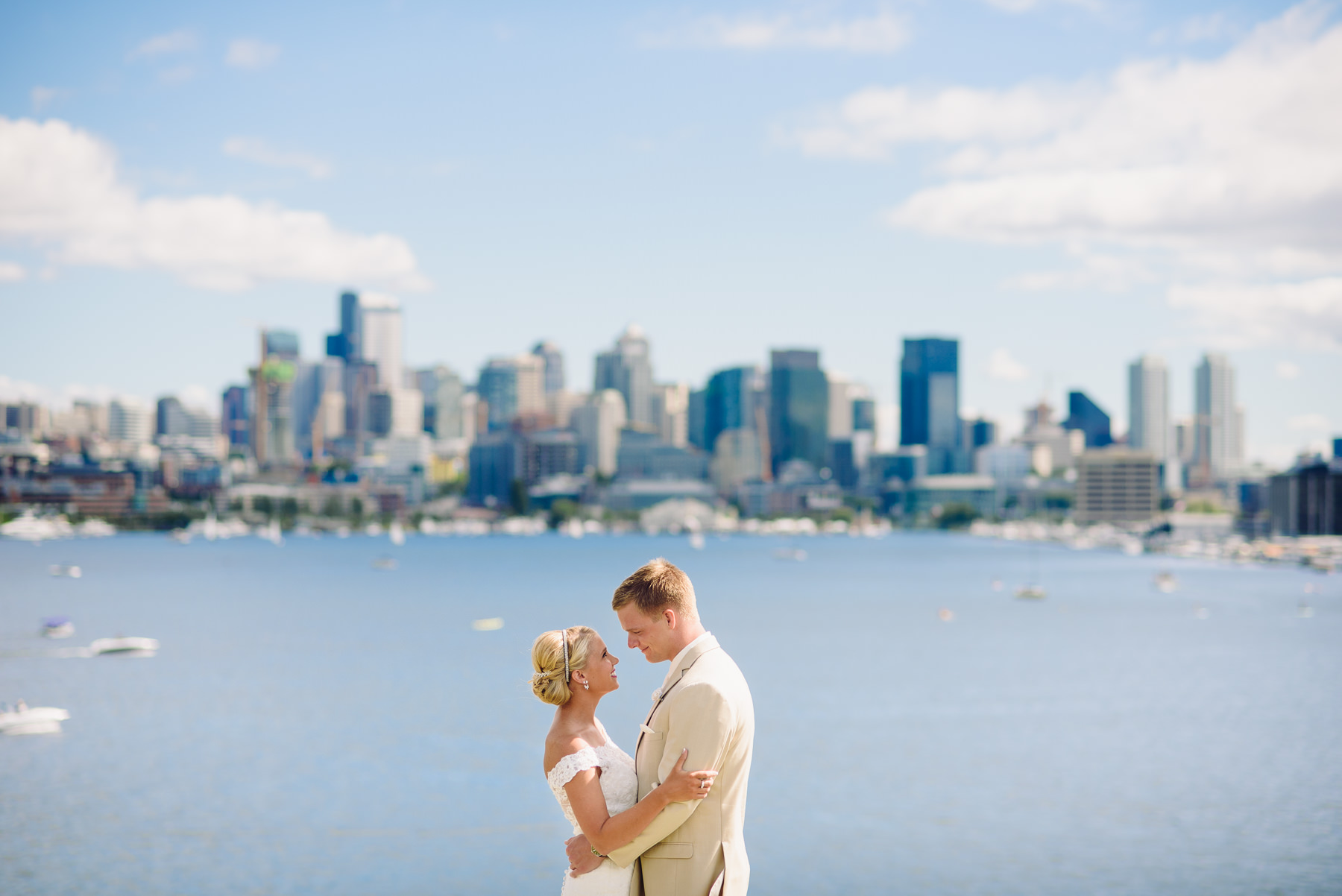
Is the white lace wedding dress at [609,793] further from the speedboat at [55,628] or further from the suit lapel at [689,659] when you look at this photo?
the speedboat at [55,628]

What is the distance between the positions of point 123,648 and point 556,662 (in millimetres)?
82577

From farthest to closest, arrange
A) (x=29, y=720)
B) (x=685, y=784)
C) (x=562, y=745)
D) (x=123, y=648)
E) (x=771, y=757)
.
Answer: (x=123, y=648) → (x=29, y=720) → (x=771, y=757) → (x=562, y=745) → (x=685, y=784)


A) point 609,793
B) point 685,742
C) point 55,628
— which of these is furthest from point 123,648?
point 685,742

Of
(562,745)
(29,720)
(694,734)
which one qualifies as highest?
(694,734)

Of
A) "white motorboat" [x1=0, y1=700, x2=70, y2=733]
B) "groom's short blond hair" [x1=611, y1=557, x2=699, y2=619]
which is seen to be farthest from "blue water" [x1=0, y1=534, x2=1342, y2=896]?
"groom's short blond hair" [x1=611, y1=557, x2=699, y2=619]

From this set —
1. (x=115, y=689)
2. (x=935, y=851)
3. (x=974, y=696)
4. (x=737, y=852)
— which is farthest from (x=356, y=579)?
(x=737, y=852)

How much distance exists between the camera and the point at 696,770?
6.08m

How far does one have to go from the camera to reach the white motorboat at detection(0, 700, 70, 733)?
51469 millimetres

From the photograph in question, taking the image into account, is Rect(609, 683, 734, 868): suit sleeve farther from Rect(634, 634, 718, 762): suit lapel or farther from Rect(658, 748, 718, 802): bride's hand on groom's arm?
Rect(634, 634, 718, 762): suit lapel

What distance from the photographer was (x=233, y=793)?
4300cm

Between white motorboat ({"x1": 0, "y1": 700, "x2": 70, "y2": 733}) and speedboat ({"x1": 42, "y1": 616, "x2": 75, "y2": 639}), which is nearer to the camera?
white motorboat ({"x1": 0, "y1": 700, "x2": 70, "y2": 733})

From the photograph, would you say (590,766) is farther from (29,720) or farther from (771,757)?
(29,720)

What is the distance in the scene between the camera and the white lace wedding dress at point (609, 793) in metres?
6.37

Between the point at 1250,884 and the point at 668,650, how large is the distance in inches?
1297
